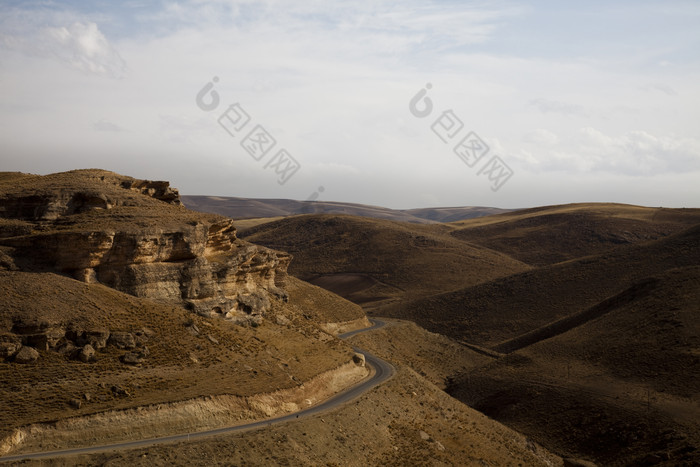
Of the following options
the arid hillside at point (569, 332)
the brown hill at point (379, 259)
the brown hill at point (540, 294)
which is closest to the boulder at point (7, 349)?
the arid hillside at point (569, 332)

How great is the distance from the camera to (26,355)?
28328 mm

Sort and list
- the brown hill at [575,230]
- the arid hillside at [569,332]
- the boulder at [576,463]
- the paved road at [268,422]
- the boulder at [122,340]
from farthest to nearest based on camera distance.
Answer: the brown hill at [575,230] < the arid hillside at [569,332] < the boulder at [576,463] < the boulder at [122,340] < the paved road at [268,422]

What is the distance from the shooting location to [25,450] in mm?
24469

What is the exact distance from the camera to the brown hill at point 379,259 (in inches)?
4215

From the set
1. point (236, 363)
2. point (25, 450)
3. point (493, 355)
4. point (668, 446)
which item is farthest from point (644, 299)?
point (25, 450)

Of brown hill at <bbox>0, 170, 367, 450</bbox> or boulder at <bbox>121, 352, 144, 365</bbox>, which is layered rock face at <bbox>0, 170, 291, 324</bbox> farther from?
boulder at <bbox>121, 352, 144, 365</bbox>

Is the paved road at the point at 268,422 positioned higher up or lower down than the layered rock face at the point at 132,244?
lower down

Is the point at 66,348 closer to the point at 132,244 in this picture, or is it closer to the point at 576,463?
the point at 132,244

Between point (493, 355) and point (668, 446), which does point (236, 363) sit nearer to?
point (668, 446)

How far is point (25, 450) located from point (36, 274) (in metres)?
11.1

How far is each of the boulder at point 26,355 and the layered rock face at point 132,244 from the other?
21.0 ft

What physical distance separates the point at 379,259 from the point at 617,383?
2873 inches

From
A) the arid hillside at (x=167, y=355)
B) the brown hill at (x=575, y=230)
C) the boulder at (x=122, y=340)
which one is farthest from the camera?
the brown hill at (x=575, y=230)

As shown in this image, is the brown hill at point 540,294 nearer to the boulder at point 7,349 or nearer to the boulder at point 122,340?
the boulder at point 122,340
